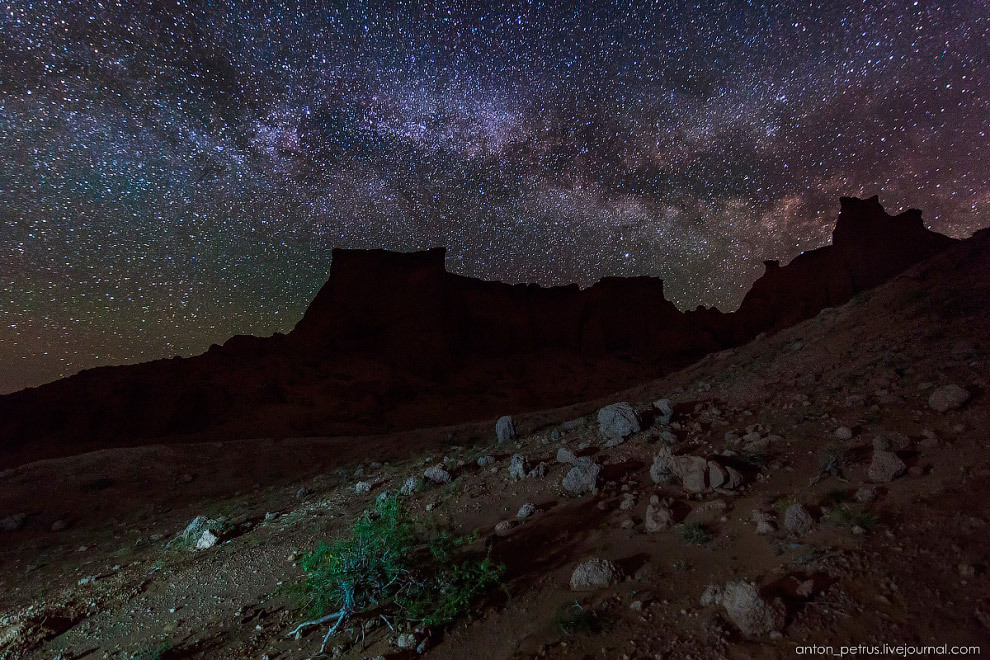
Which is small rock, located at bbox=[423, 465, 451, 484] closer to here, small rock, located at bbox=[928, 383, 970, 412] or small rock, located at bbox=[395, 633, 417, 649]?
small rock, located at bbox=[395, 633, 417, 649]

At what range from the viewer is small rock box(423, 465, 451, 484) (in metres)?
7.42

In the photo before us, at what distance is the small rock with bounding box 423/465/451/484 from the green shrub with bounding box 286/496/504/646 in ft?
10.1

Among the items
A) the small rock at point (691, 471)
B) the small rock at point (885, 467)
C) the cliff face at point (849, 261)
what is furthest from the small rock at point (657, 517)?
the cliff face at point (849, 261)

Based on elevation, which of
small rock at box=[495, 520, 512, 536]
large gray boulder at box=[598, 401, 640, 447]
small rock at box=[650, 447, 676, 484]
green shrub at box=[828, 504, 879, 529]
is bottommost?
small rock at box=[495, 520, 512, 536]

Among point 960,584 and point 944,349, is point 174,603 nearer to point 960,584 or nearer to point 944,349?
point 960,584

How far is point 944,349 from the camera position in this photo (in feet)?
21.4

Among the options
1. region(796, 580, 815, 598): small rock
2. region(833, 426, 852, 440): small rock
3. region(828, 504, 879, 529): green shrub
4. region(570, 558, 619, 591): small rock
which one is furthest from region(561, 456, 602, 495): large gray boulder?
region(833, 426, 852, 440): small rock

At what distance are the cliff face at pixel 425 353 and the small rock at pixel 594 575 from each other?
21003mm

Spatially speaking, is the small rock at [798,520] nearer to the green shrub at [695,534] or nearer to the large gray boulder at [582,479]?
the green shrub at [695,534]

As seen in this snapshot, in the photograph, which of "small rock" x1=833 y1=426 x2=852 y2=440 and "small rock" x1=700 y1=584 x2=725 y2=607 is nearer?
"small rock" x1=700 y1=584 x2=725 y2=607

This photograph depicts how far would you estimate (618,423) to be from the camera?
7.07m

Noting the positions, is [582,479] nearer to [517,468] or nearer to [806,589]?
[517,468]

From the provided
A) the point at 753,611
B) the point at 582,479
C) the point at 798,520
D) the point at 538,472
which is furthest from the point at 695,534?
the point at 538,472

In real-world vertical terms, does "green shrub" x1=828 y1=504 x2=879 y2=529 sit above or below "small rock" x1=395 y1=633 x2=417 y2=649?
above
